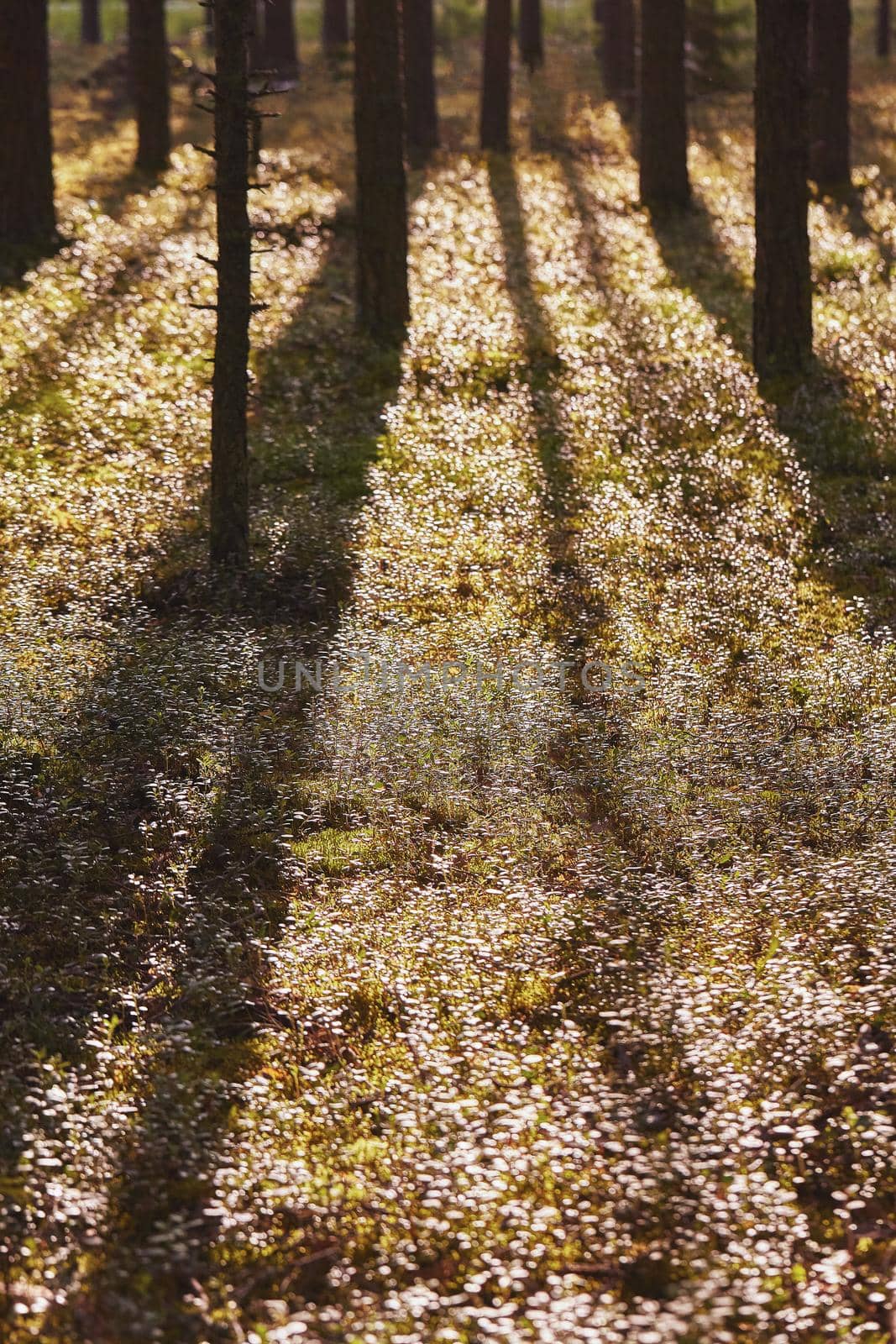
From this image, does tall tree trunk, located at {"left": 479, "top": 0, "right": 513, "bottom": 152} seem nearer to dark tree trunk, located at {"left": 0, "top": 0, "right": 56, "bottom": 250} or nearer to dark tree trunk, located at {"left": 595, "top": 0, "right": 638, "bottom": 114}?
dark tree trunk, located at {"left": 595, "top": 0, "right": 638, "bottom": 114}

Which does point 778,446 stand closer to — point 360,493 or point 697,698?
point 360,493

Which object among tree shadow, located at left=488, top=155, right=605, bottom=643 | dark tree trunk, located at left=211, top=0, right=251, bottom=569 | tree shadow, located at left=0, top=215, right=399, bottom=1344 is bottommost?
tree shadow, located at left=0, top=215, right=399, bottom=1344

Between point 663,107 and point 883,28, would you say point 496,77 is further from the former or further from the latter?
point 883,28

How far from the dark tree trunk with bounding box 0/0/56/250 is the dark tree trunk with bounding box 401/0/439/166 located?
7.89 m

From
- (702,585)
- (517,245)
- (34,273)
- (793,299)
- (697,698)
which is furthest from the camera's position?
(517,245)

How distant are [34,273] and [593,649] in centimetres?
1080

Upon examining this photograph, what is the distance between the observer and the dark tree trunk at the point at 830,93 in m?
20.7

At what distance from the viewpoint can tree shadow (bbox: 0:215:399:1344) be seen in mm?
4551

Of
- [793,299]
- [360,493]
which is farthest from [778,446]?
[360,493]

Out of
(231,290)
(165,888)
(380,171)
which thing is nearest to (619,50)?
(380,171)

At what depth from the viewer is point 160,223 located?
19391 mm

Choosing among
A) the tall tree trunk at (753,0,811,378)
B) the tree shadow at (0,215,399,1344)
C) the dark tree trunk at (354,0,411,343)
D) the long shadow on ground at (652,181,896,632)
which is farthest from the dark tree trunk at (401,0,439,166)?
the tree shadow at (0,215,399,1344)

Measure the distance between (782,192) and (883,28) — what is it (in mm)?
28951

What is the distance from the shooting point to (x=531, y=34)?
1342 inches
